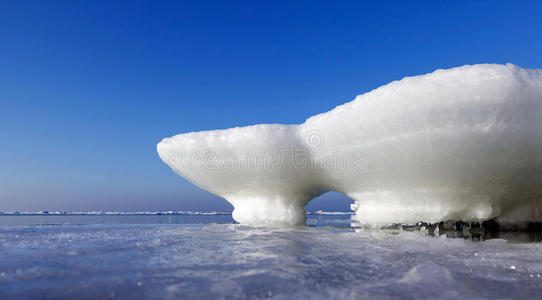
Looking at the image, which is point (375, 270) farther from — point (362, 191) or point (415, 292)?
point (362, 191)

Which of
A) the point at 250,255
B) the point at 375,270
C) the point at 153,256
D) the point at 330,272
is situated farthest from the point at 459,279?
the point at 153,256

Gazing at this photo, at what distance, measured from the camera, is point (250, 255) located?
1932 millimetres

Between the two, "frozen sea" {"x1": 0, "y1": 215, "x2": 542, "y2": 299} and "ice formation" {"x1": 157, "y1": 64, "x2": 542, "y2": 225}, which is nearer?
"frozen sea" {"x1": 0, "y1": 215, "x2": 542, "y2": 299}

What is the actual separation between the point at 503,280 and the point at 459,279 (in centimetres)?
18

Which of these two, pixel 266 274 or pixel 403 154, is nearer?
pixel 266 274

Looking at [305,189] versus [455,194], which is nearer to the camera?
[455,194]

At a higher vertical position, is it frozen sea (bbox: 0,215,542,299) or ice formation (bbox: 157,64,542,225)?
ice formation (bbox: 157,64,542,225)

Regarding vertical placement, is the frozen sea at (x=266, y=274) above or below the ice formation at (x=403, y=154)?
below

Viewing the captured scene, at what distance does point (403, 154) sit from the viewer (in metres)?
3.24

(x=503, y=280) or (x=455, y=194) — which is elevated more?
(x=455, y=194)

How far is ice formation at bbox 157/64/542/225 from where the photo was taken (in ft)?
8.76

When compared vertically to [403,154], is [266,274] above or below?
below

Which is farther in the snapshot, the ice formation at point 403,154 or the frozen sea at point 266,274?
the ice formation at point 403,154

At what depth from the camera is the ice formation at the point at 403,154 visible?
2670 millimetres
